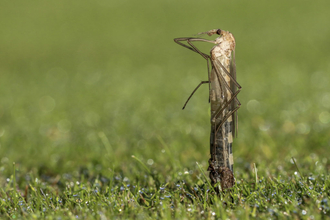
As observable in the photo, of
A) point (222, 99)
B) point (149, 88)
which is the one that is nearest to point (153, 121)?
point (149, 88)

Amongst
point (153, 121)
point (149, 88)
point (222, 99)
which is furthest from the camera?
point (149, 88)

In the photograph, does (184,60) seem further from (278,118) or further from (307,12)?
(307,12)

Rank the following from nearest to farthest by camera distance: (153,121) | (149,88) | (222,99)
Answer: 1. (222,99)
2. (153,121)
3. (149,88)

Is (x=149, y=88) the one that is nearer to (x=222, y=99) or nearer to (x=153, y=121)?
(x=153, y=121)

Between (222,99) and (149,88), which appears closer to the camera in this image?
(222,99)

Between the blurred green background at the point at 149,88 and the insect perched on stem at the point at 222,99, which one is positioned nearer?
the insect perched on stem at the point at 222,99

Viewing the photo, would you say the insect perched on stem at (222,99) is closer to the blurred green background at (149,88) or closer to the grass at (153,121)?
the grass at (153,121)

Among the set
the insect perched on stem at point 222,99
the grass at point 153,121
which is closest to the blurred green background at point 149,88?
the grass at point 153,121
